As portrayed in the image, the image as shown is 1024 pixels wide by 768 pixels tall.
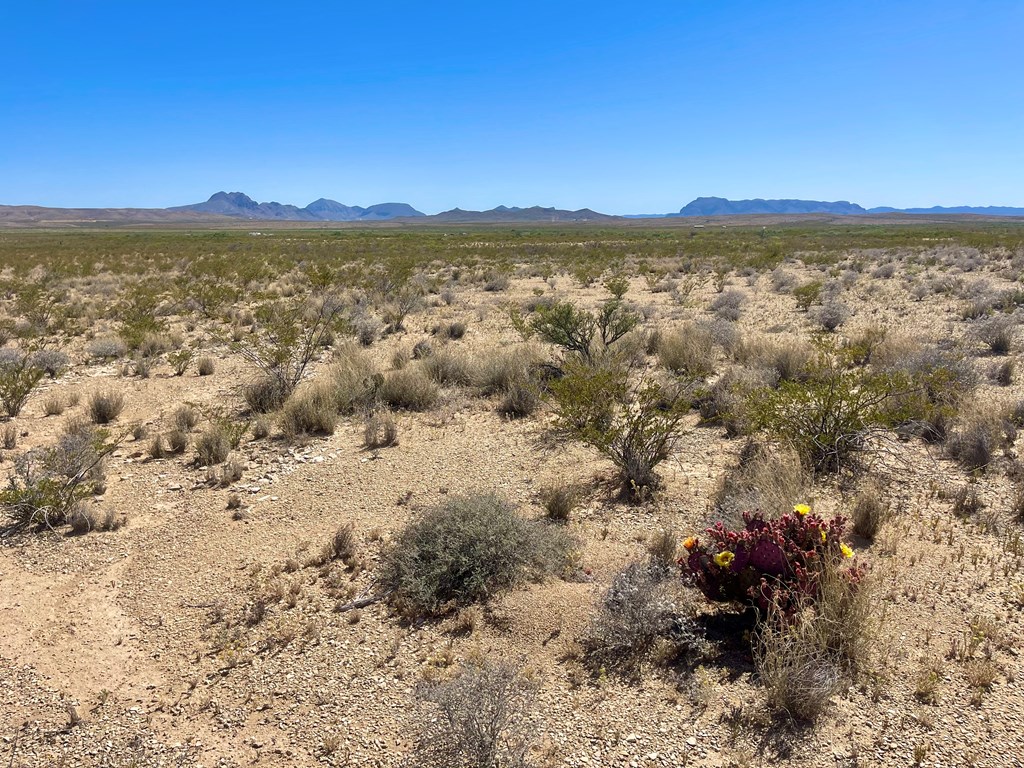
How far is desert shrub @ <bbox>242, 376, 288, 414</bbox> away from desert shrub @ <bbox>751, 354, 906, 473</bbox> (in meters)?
6.45

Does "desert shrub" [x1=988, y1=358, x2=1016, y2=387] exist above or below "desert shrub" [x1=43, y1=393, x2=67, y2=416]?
above

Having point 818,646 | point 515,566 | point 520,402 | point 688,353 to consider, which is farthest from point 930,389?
point 515,566

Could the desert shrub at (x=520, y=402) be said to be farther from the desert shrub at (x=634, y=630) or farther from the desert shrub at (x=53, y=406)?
the desert shrub at (x=53, y=406)

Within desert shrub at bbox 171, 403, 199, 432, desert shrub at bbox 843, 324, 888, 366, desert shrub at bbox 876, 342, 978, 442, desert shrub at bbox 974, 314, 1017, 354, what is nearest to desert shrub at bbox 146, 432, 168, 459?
desert shrub at bbox 171, 403, 199, 432

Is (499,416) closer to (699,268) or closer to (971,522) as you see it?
(971,522)

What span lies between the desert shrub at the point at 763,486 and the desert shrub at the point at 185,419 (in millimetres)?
6560

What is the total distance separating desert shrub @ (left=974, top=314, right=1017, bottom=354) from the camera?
10.4 m

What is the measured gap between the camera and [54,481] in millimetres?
5746

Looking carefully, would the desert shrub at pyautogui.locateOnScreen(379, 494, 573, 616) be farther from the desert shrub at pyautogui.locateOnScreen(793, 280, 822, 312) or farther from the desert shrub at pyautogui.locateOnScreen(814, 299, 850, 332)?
the desert shrub at pyautogui.locateOnScreen(793, 280, 822, 312)

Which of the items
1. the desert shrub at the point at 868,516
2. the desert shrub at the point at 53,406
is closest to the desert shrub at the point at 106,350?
the desert shrub at the point at 53,406

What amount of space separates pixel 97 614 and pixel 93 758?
4.85ft

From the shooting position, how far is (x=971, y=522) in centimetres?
504

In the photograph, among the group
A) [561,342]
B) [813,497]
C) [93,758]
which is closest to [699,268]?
[561,342]

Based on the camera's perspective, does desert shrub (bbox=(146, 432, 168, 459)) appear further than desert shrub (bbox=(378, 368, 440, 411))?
No
